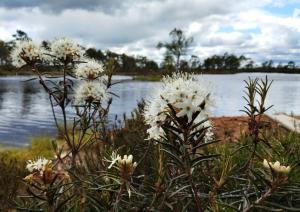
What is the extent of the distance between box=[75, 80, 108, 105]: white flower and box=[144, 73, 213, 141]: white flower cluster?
2041 millimetres

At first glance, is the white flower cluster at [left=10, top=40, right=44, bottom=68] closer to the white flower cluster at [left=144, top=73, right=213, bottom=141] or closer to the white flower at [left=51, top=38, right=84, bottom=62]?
the white flower at [left=51, top=38, right=84, bottom=62]

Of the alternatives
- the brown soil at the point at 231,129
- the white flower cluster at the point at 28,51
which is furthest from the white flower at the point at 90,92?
the brown soil at the point at 231,129

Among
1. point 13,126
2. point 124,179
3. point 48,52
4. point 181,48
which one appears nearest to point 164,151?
point 124,179

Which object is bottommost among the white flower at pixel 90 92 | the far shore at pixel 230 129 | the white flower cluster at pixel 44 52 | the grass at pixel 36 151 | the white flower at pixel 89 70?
the grass at pixel 36 151

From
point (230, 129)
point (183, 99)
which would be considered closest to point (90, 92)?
point (183, 99)

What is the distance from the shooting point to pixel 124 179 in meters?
1.51

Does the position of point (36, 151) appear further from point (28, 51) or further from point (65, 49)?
point (65, 49)

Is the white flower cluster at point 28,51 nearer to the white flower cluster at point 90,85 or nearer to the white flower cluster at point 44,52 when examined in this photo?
the white flower cluster at point 44,52

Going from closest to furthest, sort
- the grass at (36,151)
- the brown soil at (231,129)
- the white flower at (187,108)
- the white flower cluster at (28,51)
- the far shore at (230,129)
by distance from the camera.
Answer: the white flower at (187,108) < the white flower cluster at (28,51) < the brown soil at (231,129) < the far shore at (230,129) < the grass at (36,151)

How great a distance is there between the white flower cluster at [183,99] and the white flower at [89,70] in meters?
2.07

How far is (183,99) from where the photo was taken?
1.43 meters

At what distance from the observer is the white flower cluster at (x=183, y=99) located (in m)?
1.39

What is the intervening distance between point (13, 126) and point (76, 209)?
53.7 feet

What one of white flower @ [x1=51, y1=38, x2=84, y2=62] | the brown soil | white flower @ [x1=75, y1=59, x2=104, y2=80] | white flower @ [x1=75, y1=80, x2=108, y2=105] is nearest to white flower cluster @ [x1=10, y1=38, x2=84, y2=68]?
white flower @ [x1=51, y1=38, x2=84, y2=62]
